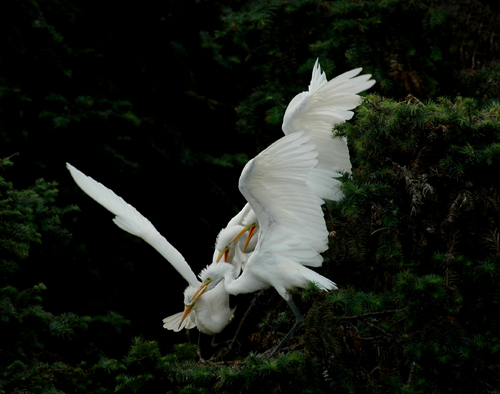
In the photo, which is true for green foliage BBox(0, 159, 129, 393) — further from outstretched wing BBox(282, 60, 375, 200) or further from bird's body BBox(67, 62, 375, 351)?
outstretched wing BBox(282, 60, 375, 200)

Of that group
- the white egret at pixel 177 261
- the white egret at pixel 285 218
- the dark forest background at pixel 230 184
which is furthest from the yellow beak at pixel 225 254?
the white egret at pixel 285 218

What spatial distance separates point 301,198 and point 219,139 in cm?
269

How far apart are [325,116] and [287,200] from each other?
1.14 m

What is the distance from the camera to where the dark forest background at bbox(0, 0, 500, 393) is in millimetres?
3109

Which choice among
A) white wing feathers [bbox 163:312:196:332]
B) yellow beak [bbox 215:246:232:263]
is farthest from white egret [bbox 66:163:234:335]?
yellow beak [bbox 215:246:232:263]

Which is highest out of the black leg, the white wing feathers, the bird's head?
the bird's head

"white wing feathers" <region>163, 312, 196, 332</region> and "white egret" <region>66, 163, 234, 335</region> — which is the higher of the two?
"white egret" <region>66, 163, 234, 335</region>

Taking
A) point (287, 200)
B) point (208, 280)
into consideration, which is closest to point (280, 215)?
point (287, 200)

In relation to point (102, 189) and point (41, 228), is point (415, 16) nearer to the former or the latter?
point (102, 189)

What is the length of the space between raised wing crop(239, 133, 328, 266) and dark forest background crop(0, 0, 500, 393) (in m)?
0.18

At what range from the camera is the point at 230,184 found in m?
6.28

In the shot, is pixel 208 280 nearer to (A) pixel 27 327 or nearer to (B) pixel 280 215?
(B) pixel 280 215

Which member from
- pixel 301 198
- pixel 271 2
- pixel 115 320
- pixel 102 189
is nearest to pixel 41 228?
pixel 102 189

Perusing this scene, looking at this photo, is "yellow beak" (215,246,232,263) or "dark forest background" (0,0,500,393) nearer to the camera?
"dark forest background" (0,0,500,393)
